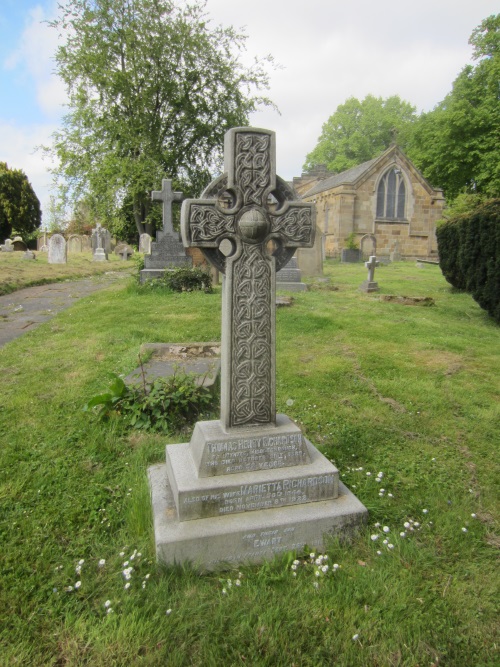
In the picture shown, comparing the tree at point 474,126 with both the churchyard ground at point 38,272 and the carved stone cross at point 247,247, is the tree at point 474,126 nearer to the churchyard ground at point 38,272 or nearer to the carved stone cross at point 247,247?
the churchyard ground at point 38,272

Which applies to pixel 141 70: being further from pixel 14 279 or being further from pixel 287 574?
pixel 287 574

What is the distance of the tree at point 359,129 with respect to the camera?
42.3 metres

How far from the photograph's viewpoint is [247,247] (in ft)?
9.14

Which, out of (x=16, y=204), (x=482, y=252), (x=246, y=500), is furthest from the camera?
(x=16, y=204)

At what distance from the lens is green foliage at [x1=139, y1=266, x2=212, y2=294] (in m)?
11.4

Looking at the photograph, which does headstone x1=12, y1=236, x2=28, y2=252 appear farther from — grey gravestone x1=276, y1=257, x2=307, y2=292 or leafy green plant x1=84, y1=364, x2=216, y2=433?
leafy green plant x1=84, y1=364, x2=216, y2=433

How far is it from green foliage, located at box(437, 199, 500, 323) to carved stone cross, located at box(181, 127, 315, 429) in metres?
6.84

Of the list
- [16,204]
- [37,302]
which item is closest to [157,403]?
[37,302]

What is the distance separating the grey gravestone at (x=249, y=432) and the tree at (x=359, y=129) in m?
42.0

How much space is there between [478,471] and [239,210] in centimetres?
254

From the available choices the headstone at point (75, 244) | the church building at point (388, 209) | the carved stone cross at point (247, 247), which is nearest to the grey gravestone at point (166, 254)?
the carved stone cross at point (247, 247)

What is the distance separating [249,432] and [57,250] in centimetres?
1897

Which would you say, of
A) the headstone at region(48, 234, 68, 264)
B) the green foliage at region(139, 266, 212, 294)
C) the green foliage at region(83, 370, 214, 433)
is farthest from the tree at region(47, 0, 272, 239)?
the green foliage at region(83, 370, 214, 433)

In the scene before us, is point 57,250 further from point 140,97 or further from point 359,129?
point 359,129
